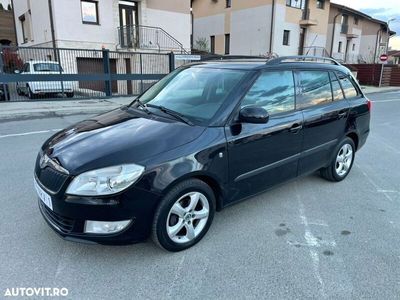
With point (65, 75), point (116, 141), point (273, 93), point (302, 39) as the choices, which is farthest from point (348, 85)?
point (302, 39)

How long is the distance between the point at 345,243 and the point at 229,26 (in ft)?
96.1

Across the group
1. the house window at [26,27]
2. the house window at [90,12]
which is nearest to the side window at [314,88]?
the house window at [90,12]

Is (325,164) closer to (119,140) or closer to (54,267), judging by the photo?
(119,140)

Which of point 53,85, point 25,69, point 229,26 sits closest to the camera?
point 53,85

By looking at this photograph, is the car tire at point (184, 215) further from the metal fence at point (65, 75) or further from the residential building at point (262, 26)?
the residential building at point (262, 26)

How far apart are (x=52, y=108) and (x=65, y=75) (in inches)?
84.7

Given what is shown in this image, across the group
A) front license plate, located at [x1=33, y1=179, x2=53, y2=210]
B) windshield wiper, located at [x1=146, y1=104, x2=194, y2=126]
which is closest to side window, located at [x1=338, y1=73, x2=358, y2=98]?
windshield wiper, located at [x1=146, y1=104, x2=194, y2=126]

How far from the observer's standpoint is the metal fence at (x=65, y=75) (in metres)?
12.3

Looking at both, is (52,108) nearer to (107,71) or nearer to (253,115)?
(107,71)

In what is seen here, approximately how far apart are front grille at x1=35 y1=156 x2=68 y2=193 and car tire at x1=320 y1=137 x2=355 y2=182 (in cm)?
343

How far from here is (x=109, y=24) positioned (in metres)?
18.5

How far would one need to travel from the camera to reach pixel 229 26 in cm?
2956

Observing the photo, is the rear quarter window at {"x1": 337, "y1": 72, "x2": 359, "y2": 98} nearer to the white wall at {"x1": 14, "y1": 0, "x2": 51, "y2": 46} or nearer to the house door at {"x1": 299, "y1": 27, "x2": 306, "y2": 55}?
the white wall at {"x1": 14, "y1": 0, "x2": 51, "y2": 46}

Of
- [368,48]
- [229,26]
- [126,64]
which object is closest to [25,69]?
[126,64]
